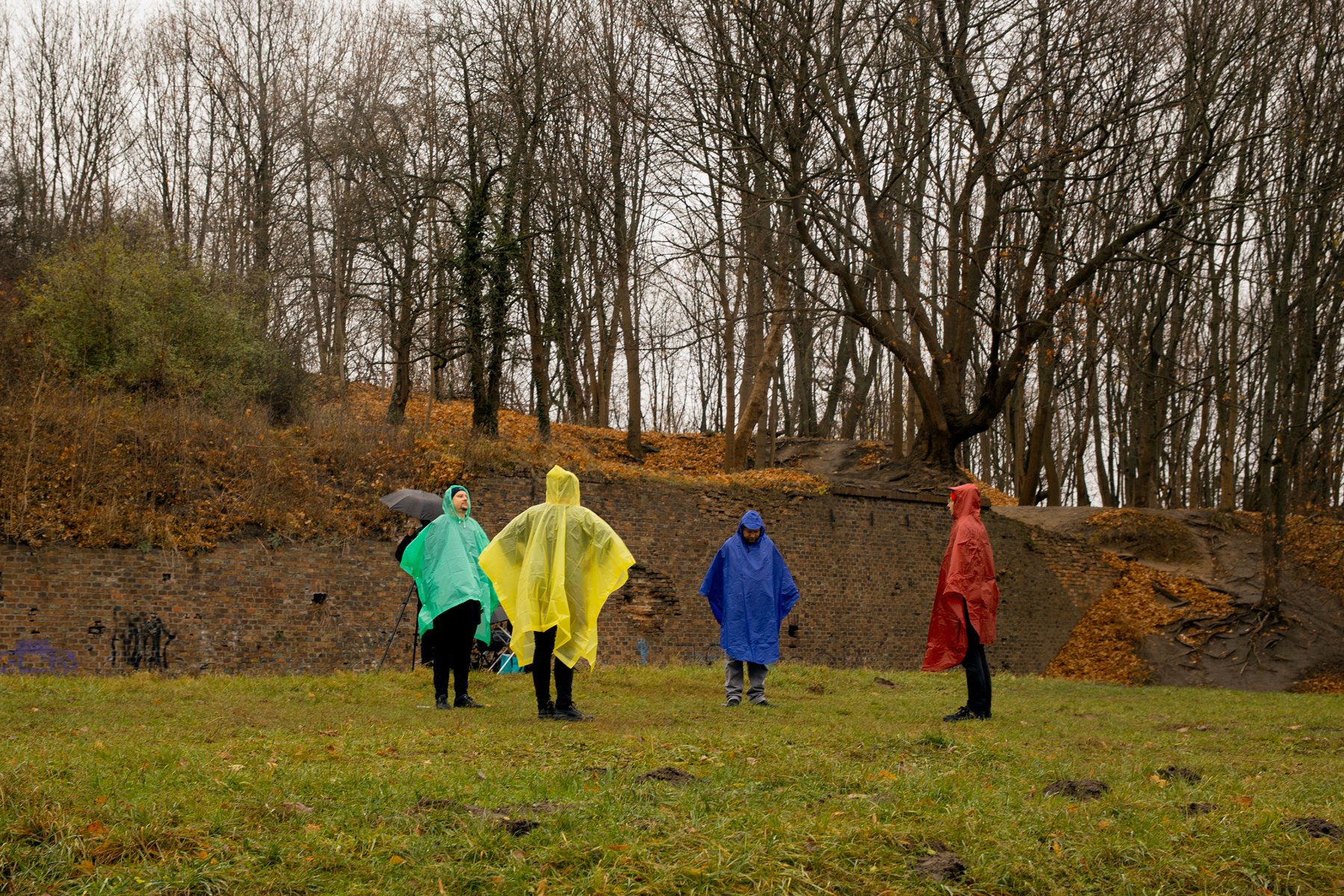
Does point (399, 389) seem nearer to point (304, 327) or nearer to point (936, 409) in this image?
point (304, 327)

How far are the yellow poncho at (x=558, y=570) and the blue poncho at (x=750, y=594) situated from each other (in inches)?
72.9

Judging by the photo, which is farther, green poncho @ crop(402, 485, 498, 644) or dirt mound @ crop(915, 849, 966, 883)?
green poncho @ crop(402, 485, 498, 644)

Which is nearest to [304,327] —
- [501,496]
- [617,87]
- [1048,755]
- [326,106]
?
[326,106]

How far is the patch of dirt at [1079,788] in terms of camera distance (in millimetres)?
4984

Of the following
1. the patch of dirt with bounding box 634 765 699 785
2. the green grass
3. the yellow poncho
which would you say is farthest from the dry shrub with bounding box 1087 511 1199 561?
the patch of dirt with bounding box 634 765 699 785

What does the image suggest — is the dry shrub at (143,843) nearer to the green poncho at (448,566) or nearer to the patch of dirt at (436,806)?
the patch of dirt at (436,806)

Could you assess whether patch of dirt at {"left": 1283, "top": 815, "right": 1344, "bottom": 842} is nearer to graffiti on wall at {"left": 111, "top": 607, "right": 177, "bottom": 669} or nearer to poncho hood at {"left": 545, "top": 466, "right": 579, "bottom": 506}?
poncho hood at {"left": 545, "top": 466, "right": 579, "bottom": 506}

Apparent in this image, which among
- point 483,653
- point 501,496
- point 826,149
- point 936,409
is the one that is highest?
point 826,149

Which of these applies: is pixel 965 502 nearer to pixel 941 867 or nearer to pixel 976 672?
pixel 976 672

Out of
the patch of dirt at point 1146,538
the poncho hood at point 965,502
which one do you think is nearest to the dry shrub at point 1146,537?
the patch of dirt at point 1146,538

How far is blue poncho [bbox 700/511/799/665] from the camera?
31.2ft

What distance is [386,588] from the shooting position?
15.6 metres

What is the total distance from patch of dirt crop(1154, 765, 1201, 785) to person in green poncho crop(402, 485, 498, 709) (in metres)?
4.76

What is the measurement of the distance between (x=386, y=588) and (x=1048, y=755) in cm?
1112
